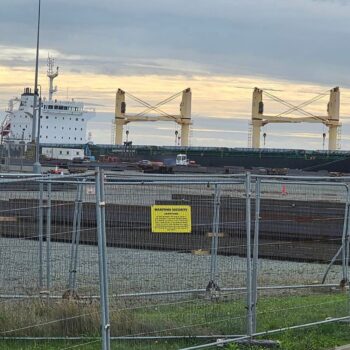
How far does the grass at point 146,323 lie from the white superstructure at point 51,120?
93.6 metres

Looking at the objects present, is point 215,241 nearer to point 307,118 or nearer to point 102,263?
point 102,263

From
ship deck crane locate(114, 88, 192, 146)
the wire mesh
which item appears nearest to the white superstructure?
ship deck crane locate(114, 88, 192, 146)

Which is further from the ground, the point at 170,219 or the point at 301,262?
the point at 170,219

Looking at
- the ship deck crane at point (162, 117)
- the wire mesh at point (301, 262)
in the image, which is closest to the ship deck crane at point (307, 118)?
the ship deck crane at point (162, 117)

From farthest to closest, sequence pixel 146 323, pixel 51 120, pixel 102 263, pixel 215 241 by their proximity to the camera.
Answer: pixel 51 120 → pixel 215 241 → pixel 146 323 → pixel 102 263

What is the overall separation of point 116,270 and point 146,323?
1.67 metres

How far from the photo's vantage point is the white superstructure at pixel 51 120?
102 metres

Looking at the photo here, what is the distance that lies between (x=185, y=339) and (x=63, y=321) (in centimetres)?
136

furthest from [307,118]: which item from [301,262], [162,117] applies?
[301,262]

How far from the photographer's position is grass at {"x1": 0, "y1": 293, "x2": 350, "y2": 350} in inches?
291

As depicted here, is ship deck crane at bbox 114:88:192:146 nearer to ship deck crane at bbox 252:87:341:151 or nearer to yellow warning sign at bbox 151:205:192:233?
ship deck crane at bbox 252:87:341:151

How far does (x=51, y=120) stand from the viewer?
103m

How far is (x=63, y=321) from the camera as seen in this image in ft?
24.9

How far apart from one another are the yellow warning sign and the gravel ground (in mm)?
1843
